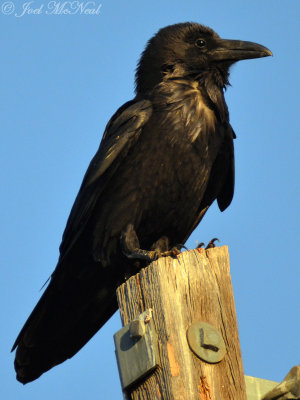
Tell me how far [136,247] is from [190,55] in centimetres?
186

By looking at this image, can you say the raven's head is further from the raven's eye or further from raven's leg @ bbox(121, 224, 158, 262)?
raven's leg @ bbox(121, 224, 158, 262)

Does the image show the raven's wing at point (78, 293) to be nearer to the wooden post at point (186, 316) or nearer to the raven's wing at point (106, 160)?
the raven's wing at point (106, 160)

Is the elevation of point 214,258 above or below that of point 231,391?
above

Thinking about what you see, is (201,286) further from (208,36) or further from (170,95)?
(208,36)

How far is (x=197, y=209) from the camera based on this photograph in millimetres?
5988

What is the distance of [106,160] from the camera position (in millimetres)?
5617

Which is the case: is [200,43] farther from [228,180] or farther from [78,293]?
[78,293]

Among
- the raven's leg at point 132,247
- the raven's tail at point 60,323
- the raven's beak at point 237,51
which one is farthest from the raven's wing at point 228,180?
the raven's tail at point 60,323

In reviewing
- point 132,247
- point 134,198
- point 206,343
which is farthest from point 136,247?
point 206,343

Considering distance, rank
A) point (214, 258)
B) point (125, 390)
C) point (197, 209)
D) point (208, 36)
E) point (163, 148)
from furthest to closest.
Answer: point (208, 36) < point (197, 209) < point (163, 148) < point (214, 258) < point (125, 390)

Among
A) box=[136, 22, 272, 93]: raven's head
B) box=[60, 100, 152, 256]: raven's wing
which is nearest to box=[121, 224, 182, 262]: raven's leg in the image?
box=[60, 100, 152, 256]: raven's wing

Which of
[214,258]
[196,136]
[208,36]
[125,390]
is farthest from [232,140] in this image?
[125,390]

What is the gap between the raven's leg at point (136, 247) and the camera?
5.28 m

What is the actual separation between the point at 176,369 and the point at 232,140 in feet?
10.7
